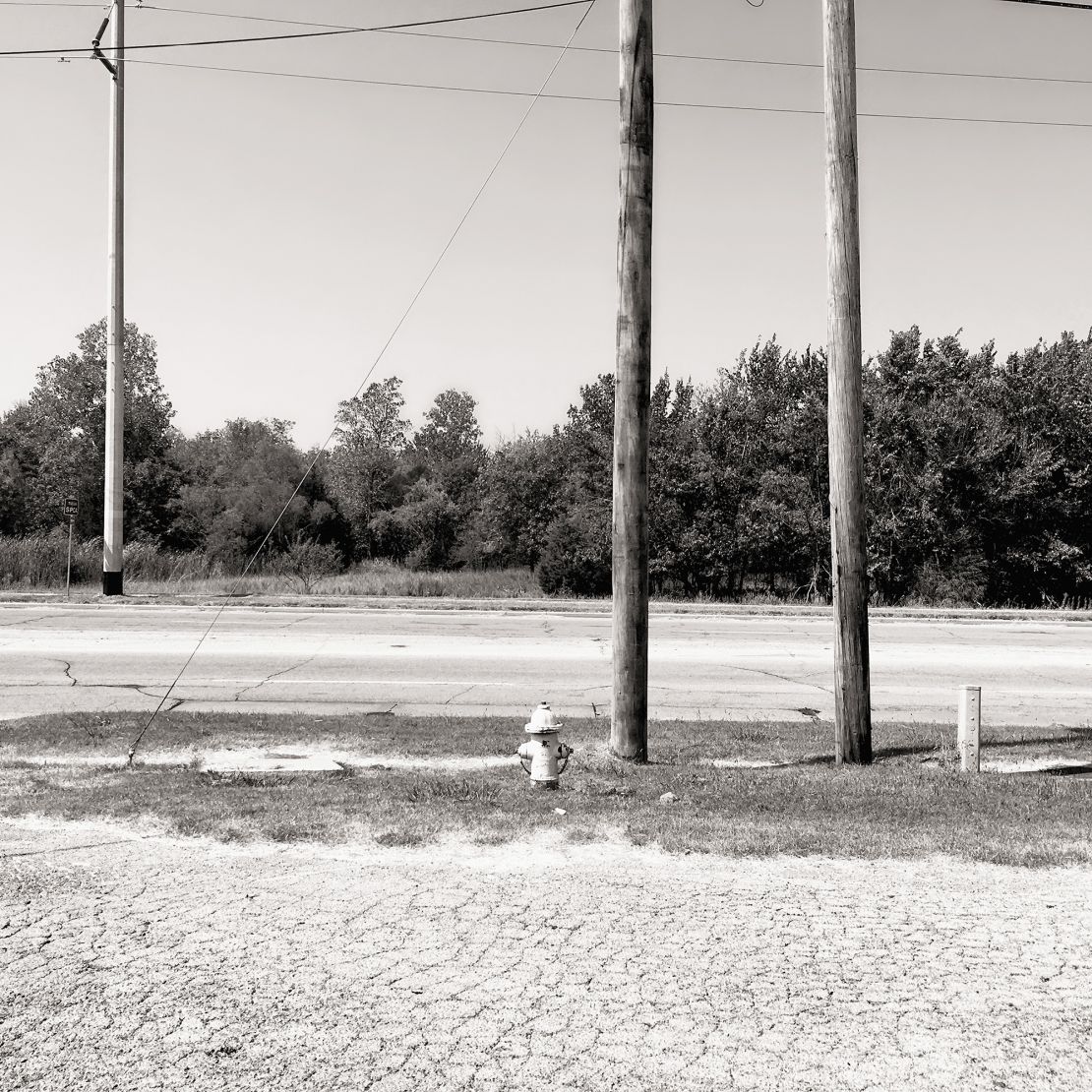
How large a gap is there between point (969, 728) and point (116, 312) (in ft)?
69.1

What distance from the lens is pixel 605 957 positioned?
14.6 feet

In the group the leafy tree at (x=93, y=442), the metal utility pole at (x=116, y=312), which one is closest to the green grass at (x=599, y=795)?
the metal utility pole at (x=116, y=312)

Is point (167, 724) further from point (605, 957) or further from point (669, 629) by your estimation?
point (669, 629)

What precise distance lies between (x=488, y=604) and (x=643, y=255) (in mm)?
15608

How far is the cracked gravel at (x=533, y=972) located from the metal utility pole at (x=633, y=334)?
2.77 metres

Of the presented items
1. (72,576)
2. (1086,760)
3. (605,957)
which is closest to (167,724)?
(605,957)

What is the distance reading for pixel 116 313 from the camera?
23500 mm

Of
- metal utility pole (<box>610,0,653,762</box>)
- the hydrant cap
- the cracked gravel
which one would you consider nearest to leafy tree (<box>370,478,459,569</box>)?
metal utility pole (<box>610,0,653,762</box>)

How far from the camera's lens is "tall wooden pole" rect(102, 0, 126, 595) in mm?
23031

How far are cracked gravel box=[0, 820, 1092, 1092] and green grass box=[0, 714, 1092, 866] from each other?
406 mm

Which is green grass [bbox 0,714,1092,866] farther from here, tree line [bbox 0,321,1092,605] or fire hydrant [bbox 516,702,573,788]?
tree line [bbox 0,321,1092,605]

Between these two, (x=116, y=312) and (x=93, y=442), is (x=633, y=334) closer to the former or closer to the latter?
(x=116, y=312)

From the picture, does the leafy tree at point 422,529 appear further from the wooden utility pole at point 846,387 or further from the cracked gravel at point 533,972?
the cracked gravel at point 533,972

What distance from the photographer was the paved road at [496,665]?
38.8 ft
